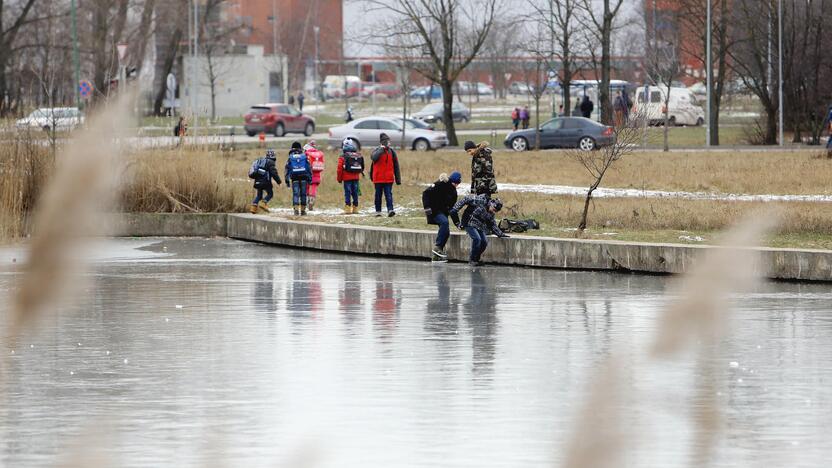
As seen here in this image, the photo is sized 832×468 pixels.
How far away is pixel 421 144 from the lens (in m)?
48.4

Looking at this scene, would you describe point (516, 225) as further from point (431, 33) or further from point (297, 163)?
point (431, 33)

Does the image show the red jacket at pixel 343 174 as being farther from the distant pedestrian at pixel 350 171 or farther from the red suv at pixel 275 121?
the red suv at pixel 275 121

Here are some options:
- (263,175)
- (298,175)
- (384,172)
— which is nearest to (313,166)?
(263,175)

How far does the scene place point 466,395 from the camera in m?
9.48

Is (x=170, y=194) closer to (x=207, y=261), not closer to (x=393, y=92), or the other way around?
(x=207, y=261)

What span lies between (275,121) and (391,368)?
164 ft

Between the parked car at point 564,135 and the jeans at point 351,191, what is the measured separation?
71.3 feet

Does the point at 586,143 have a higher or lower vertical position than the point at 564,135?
lower

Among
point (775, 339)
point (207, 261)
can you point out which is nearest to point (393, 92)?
point (207, 261)

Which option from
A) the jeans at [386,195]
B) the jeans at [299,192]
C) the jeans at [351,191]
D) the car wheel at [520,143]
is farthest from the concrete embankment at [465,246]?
the car wheel at [520,143]

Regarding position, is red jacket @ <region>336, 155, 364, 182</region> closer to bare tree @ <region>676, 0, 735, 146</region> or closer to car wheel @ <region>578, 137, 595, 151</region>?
car wheel @ <region>578, 137, 595, 151</region>

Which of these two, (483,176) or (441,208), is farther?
(483,176)

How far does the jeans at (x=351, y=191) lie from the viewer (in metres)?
24.7

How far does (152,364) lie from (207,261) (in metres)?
9.42
